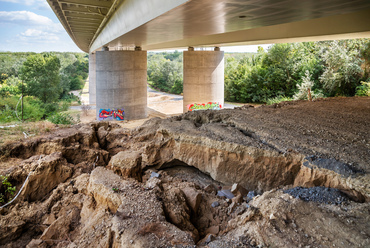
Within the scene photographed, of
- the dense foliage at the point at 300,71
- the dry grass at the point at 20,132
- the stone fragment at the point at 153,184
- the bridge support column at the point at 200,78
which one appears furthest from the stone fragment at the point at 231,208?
the dense foliage at the point at 300,71

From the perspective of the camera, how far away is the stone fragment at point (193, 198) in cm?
616

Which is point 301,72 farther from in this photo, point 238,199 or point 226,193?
point 238,199

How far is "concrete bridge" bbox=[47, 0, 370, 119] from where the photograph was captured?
23.8 feet

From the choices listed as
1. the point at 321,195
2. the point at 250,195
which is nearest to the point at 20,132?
the point at 250,195

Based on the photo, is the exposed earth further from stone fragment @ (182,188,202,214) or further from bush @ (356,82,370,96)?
bush @ (356,82,370,96)

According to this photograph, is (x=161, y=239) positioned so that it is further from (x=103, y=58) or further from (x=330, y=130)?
(x=103, y=58)

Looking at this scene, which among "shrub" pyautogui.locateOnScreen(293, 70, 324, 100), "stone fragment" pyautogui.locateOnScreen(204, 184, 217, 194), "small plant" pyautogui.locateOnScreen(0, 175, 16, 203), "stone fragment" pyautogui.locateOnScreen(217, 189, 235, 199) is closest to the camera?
"stone fragment" pyautogui.locateOnScreen(217, 189, 235, 199)

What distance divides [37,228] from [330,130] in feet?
26.3

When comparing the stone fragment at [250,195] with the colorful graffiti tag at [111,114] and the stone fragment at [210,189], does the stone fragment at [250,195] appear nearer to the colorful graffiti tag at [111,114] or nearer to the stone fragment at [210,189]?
the stone fragment at [210,189]

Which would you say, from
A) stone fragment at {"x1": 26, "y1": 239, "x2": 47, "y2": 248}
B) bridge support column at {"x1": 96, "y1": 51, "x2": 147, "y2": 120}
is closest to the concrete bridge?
bridge support column at {"x1": 96, "y1": 51, "x2": 147, "y2": 120}

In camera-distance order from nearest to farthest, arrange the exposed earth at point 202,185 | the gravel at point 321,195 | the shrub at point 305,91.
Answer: the exposed earth at point 202,185 → the gravel at point 321,195 → the shrub at point 305,91

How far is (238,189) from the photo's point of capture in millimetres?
6617

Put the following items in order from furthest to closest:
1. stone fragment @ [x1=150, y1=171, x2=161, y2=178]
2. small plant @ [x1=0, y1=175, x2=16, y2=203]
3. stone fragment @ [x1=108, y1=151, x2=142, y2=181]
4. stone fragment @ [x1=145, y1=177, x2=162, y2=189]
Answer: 1. small plant @ [x1=0, y1=175, x2=16, y2=203]
2. stone fragment @ [x1=150, y1=171, x2=161, y2=178]
3. stone fragment @ [x1=108, y1=151, x2=142, y2=181]
4. stone fragment @ [x1=145, y1=177, x2=162, y2=189]

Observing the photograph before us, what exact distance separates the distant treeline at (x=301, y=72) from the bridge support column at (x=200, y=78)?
359 inches
